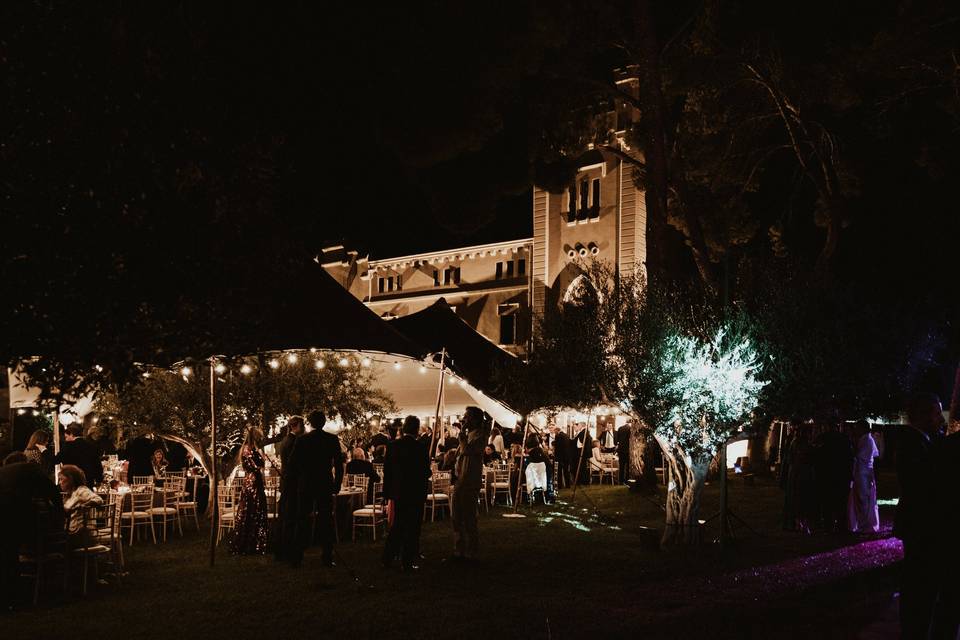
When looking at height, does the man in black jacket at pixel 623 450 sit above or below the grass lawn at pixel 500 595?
above

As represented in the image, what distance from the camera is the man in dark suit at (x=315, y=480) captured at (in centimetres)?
864

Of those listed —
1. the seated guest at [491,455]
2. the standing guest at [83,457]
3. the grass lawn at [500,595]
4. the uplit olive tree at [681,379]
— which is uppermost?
the uplit olive tree at [681,379]

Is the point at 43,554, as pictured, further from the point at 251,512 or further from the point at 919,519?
the point at 919,519

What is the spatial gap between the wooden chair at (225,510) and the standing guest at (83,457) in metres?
1.49

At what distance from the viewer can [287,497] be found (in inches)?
353

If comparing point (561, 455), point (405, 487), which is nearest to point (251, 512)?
point (405, 487)

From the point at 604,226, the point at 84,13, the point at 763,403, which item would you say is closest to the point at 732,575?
the point at 763,403

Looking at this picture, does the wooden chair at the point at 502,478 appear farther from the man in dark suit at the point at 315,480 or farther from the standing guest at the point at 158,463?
the man in dark suit at the point at 315,480

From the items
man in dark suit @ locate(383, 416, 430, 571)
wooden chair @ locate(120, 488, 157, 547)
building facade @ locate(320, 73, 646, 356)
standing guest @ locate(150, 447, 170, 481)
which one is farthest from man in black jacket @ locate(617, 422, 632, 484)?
man in dark suit @ locate(383, 416, 430, 571)

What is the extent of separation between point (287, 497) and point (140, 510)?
3.46m

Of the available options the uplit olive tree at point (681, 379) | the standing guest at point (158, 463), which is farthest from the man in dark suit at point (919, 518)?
the standing guest at point (158, 463)

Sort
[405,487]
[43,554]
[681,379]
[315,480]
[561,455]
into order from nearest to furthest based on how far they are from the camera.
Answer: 1. [43,554]
2. [405,487]
3. [315,480]
4. [681,379]
5. [561,455]

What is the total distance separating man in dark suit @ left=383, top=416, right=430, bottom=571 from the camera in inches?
333

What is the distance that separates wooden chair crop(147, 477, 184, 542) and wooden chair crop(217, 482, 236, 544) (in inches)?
→ 26.3
